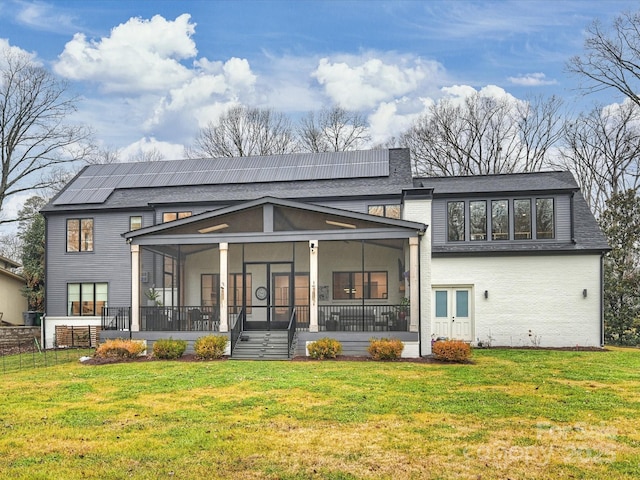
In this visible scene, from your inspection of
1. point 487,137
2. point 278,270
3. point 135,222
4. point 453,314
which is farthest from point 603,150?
point 135,222

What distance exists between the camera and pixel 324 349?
16250 millimetres

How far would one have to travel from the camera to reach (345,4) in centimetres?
2267

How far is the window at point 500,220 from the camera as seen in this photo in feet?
70.1

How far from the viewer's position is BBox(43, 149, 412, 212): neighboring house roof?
78.3 feet

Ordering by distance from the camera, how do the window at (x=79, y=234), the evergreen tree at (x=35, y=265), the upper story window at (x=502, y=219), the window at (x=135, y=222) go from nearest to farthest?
the upper story window at (x=502, y=219) < the window at (x=135, y=222) < the window at (x=79, y=234) < the evergreen tree at (x=35, y=265)

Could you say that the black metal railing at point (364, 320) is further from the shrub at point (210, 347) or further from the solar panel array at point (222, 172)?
the solar panel array at point (222, 172)

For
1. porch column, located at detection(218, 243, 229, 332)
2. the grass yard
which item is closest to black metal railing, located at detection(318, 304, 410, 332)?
porch column, located at detection(218, 243, 229, 332)

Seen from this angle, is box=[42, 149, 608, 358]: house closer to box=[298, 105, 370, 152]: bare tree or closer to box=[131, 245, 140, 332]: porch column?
box=[131, 245, 140, 332]: porch column

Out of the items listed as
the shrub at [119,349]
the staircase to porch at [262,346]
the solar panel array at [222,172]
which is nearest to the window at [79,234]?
the solar panel array at [222,172]

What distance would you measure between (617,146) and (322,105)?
63.9 ft

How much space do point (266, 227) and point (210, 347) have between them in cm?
388

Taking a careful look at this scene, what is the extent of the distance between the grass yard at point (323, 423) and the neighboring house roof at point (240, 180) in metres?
11.0

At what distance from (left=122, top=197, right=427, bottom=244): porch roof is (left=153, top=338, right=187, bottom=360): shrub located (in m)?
3.11

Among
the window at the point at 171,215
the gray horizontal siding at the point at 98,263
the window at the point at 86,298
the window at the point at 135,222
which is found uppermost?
the window at the point at 171,215
